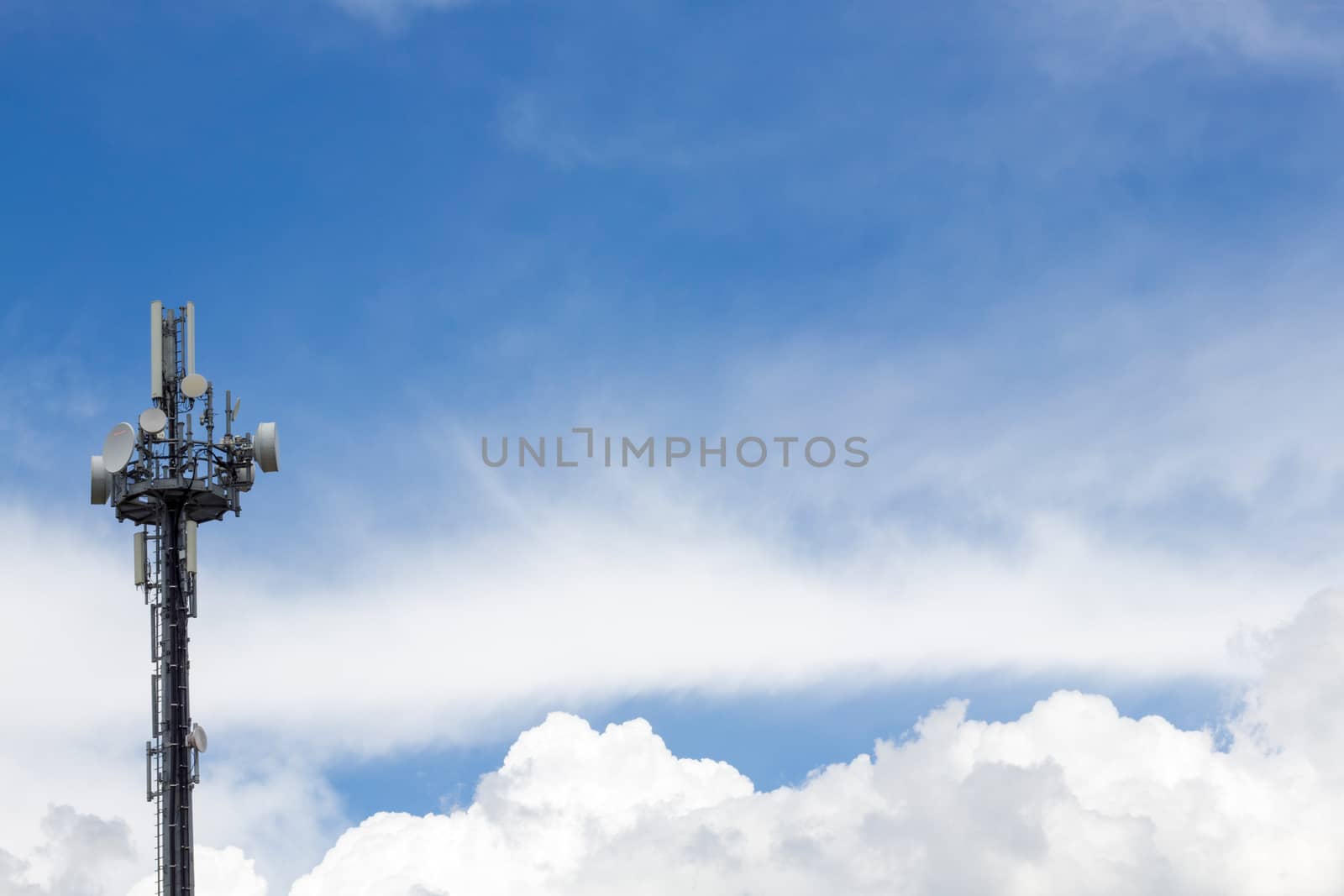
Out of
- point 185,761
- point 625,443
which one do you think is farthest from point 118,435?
point 625,443

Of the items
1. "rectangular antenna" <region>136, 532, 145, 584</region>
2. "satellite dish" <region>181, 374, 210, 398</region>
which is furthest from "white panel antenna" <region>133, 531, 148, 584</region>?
"satellite dish" <region>181, 374, 210, 398</region>

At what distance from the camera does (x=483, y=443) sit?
104m

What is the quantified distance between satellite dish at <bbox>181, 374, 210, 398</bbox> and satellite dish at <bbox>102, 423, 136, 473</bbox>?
112 inches

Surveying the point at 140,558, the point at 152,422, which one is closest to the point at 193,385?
the point at 152,422

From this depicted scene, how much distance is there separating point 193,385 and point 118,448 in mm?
4191

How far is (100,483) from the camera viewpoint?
94.6m

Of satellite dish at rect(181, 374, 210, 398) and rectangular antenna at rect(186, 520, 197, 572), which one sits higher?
satellite dish at rect(181, 374, 210, 398)

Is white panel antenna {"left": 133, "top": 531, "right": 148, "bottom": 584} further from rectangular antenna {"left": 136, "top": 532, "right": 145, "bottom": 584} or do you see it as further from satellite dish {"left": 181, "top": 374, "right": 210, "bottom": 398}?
satellite dish {"left": 181, "top": 374, "right": 210, "bottom": 398}

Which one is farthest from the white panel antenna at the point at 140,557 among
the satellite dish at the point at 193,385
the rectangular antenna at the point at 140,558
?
the satellite dish at the point at 193,385

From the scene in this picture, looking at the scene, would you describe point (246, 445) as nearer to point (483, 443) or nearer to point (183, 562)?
point (183, 562)

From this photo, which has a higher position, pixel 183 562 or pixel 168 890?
pixel 183 562

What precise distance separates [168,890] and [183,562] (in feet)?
45.8

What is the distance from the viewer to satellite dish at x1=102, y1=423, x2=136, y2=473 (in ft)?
307

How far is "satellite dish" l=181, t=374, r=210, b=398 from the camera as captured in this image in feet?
312
